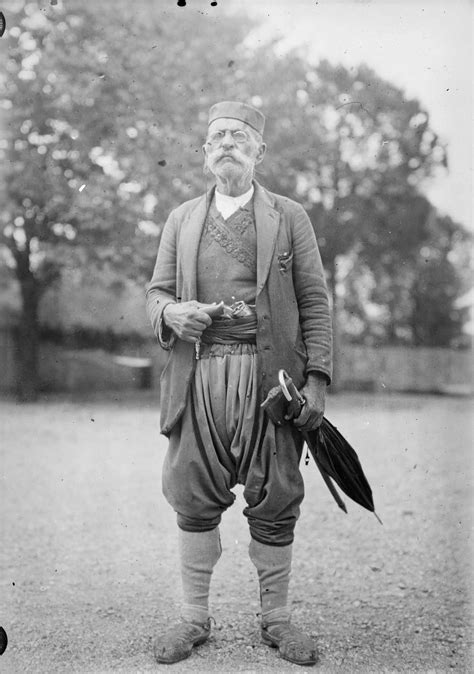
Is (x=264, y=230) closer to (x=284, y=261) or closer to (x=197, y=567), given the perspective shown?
(x=284, y=261)

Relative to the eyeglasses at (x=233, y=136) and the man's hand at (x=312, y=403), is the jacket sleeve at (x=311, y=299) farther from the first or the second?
the eyeglasses at (x=233, y=136)

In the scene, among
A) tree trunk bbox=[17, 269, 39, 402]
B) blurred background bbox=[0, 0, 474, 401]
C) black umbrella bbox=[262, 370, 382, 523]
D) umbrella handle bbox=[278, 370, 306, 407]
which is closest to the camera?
umbrella handle bbox=[278, 370, 306, 407]

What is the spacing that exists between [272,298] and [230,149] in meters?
0.62

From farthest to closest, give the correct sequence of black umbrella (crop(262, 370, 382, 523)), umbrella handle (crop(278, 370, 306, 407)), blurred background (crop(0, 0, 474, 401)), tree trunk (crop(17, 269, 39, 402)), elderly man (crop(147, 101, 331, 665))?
1. tree trunk (crop(17, 269, 39, 402))
2. blurred background (crop(0, 0, 474, 401))
3. black umbrella (crop(262, 370, 382, 523))
4. elderly man (crop(147, 101, 331, 665))
5. umbrella handle (crop(278, 370, 306, 407))

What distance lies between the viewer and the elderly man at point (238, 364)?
2.84m

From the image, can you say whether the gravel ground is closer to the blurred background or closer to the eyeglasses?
the blurred background

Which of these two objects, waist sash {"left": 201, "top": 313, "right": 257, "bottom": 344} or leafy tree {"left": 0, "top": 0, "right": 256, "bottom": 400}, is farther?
leafy tree {"left": 0, "top": 0, "right": 256, "bottom": 400}

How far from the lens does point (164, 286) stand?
9.89ft

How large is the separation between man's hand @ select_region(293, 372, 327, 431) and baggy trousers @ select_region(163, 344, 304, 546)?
0.24 ft

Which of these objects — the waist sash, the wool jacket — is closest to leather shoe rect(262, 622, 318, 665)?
the wool jacket

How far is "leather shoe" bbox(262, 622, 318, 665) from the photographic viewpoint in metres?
2.81

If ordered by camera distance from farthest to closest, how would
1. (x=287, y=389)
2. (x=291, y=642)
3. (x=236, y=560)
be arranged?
(x=236, y=560) → (x=291, y=642) → (x=287, y=389)

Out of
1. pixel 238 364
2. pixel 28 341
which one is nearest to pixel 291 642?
pixel 238 364

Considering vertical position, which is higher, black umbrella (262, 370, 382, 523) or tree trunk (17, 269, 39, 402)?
tree trunk (17, 269, 39, 402)
